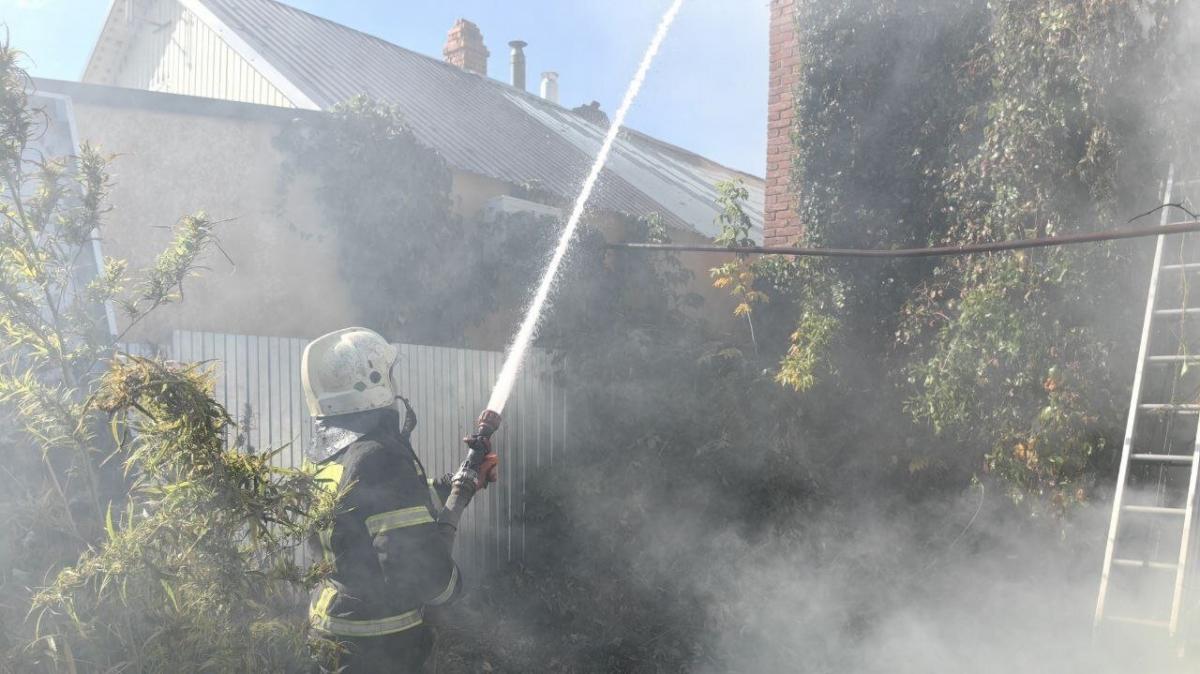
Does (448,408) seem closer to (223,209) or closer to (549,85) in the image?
(223,209)

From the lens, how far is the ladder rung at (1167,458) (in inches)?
195

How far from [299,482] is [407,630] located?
107 centimetres

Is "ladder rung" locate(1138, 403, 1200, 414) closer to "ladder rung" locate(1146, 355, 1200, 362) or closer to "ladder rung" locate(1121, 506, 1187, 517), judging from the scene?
"ladder rung" locate(1146, 355, 1200, 362)

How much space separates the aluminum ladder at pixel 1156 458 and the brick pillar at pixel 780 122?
332cm

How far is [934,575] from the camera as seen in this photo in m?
6.65

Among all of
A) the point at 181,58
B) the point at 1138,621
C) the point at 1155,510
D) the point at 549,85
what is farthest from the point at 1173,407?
the point at 549,85

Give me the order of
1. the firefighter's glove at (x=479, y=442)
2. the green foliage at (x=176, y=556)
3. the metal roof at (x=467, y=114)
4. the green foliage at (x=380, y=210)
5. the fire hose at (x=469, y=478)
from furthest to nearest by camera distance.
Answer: the metal roof at (x=467, y=114) → the green foliage at (x=380, y=210) → the firefighter's glove at (x=479, y=442) → the fire hose at (x=469, y=478) → the green foliage at (x=176, y=556)

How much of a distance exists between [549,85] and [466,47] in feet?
9.48

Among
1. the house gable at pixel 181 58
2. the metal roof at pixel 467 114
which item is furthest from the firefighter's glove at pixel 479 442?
the house gable at pixel 181 58

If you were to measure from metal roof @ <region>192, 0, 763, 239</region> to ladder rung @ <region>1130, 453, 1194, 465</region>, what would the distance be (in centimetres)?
659

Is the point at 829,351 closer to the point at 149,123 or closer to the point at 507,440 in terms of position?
the point at 507,440

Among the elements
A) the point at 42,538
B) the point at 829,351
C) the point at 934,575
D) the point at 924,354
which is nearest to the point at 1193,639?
the point at 934,575

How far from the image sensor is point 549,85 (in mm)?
19938

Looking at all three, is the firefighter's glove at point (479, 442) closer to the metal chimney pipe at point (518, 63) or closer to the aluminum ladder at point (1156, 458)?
the aluminum ladder at point (1156, 458)
